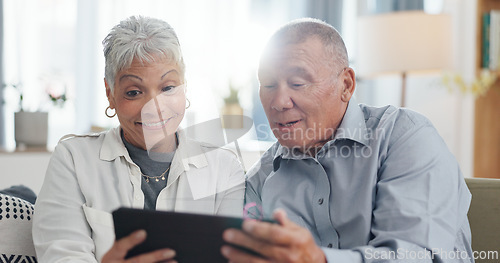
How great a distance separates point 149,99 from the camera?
4.04 feet

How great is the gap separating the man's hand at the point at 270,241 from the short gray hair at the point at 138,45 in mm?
529

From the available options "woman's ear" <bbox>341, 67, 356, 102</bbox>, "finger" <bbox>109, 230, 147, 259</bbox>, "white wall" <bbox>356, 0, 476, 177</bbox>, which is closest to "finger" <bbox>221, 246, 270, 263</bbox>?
"finger" <bbox>109, 230, 147, 259</bbox>

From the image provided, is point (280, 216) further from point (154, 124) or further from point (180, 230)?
point (154, 124)

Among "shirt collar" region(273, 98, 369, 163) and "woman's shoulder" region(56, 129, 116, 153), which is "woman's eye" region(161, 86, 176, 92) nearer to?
"woman's shoulder" region(56, 129, 116, 153)

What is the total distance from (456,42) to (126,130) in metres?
2.84

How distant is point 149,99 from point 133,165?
17 centimetres

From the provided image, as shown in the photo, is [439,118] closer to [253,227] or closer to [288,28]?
[288,28]

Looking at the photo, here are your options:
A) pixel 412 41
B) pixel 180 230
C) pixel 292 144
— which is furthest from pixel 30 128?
pixel 180 230

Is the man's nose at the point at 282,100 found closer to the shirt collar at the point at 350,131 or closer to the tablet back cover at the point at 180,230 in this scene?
the shirt collar at the point at 350,131

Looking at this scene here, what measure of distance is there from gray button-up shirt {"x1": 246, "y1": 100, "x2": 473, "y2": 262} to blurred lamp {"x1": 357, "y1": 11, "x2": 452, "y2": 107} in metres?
1.56

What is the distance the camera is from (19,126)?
9.14 feet

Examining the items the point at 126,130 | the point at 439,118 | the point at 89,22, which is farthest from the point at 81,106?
the point at 439,118

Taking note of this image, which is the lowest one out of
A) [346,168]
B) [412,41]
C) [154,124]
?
[346,168]

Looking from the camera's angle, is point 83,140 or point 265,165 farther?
point 265,165
